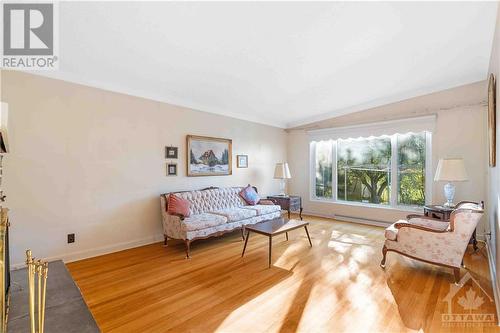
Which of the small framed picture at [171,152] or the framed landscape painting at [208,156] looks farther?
the framed landscape painting at [208,156]

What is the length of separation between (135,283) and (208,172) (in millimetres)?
2529

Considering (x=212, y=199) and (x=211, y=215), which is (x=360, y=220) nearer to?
(x=212, y=199)

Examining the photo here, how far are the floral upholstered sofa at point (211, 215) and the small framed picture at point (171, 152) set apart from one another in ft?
2.16

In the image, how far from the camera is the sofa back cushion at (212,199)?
14.3ft

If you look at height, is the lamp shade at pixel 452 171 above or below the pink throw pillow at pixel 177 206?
above

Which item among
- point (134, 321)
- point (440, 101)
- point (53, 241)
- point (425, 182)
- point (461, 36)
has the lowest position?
point (134, 321)

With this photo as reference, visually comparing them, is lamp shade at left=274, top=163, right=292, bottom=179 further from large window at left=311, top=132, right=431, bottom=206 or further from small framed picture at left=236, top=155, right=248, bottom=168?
large window at left=311, top=132, right=431, bottom=206

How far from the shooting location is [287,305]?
2.32m

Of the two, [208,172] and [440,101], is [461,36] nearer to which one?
[440,101]

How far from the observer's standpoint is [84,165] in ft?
11.4

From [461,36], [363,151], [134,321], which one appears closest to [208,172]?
[134,321]

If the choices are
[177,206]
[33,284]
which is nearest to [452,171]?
[177,206]

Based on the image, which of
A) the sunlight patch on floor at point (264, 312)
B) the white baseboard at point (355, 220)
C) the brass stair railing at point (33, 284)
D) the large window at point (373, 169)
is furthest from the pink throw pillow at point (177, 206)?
the large window at point (373, 169)

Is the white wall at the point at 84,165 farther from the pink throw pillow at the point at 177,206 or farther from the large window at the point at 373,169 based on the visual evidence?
the large window at the point at 373,169
